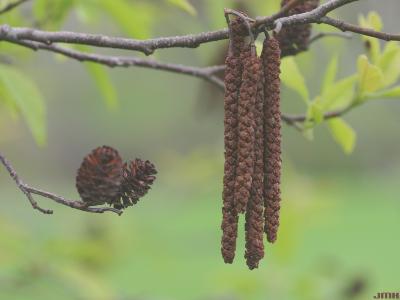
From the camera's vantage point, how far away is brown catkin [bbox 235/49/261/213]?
4.61ft

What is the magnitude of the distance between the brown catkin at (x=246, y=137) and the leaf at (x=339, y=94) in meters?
0.76

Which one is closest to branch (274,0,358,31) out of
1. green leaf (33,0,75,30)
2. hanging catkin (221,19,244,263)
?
hanging catkin (221,19,244,263)

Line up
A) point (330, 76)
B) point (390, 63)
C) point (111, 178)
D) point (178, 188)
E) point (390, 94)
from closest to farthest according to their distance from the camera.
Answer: point (111, 178) → point (390, 94) → point (390, 63) → point (330, 76) → point (178, 188)

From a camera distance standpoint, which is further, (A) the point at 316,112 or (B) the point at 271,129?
(A) the point at 316,112

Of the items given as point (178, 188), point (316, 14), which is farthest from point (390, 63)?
point (178, 188)

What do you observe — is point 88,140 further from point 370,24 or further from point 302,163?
point 370,24

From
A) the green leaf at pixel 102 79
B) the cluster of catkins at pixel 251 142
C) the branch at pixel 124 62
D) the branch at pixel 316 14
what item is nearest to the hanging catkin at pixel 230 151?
the cluster of catkins at pixel 251 142

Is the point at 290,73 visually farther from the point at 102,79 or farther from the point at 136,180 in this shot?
the point at 136,180

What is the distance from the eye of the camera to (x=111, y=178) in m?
1.51

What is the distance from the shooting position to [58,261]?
337cm

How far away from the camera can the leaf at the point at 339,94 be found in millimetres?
2146

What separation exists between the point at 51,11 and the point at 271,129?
1249 millimetres

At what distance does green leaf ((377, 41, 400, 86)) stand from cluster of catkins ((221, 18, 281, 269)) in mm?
738

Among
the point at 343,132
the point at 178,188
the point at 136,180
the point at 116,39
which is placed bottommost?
the point at 178,188
